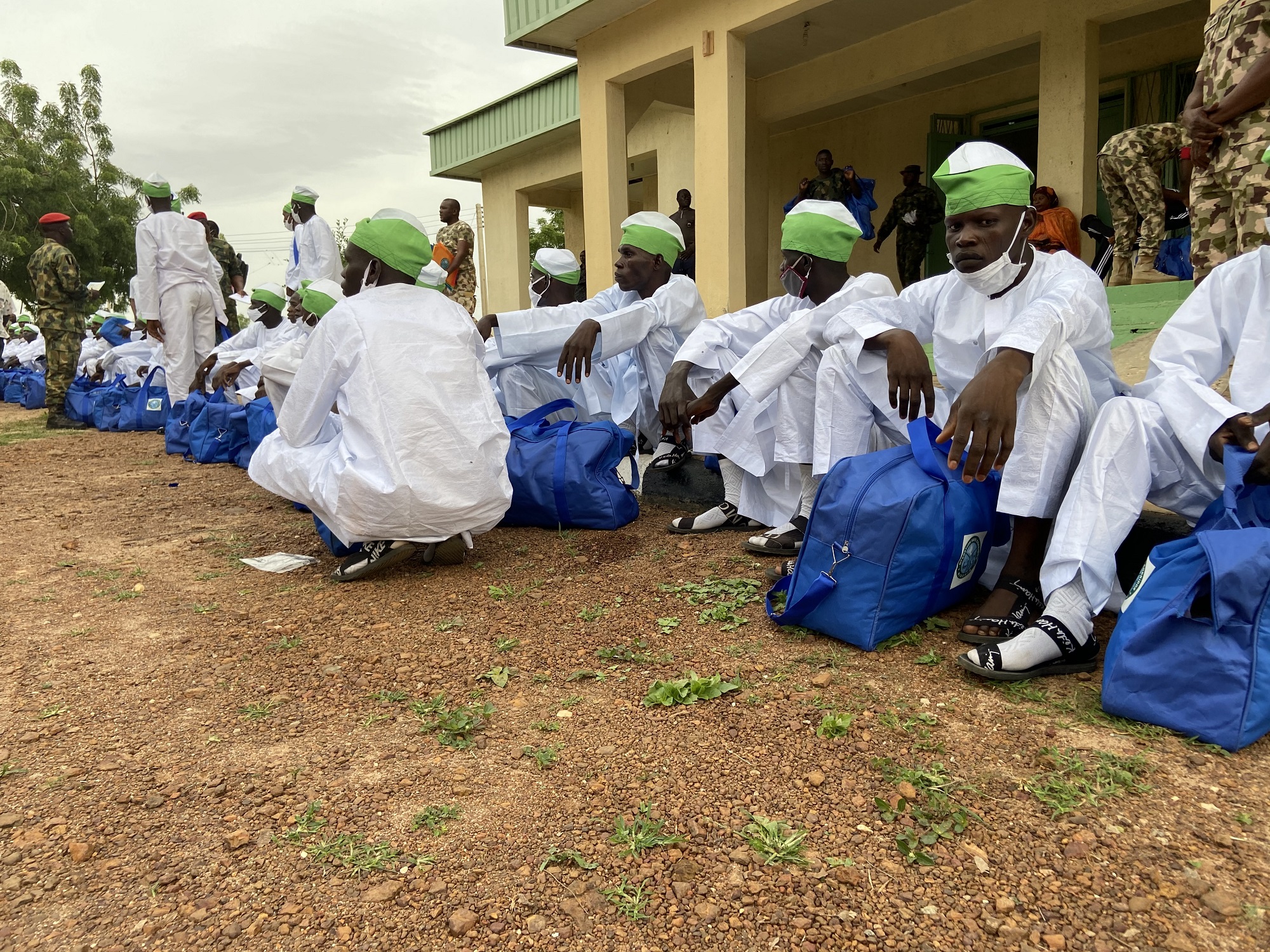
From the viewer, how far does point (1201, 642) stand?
1854mm

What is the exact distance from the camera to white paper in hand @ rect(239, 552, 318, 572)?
12.3 ft

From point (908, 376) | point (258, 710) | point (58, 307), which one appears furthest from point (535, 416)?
point (58, 307)

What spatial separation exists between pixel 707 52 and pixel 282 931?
7.51 metres

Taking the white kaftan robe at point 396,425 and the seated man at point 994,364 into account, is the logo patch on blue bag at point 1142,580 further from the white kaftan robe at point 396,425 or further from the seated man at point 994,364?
the white kaftan robe at point 396,425

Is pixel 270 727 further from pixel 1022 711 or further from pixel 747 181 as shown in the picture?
pixel 747 181

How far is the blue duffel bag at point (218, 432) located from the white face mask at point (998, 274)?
18.2 feet

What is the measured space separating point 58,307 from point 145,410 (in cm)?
187

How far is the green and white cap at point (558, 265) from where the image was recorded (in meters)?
5.55

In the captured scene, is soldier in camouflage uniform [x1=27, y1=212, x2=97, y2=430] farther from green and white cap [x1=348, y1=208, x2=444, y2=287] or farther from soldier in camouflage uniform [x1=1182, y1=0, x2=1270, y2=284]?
soldier in camouflage uniform [x1=1182, y1=0, x2=1270, y2=284]

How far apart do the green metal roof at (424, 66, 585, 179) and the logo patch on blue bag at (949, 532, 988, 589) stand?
9.94m

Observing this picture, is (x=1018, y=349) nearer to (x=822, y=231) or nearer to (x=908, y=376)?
(x=908, y=376)

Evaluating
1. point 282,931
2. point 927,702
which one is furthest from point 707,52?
point 282,931

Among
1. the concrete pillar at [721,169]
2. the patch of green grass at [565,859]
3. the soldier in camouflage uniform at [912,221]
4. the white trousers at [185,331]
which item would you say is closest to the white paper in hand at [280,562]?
the patch of green grass at [565,859]

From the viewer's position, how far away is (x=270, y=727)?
225 cm
